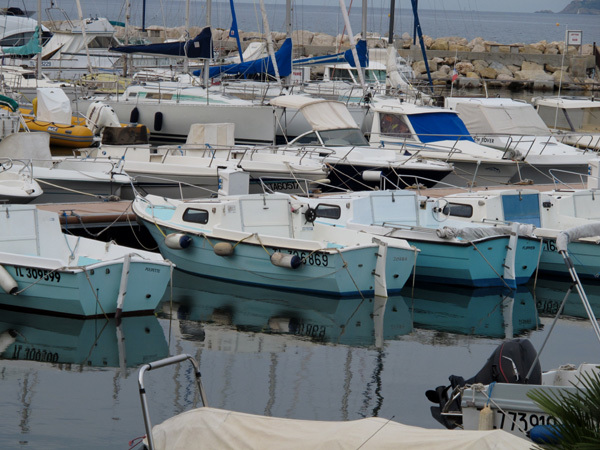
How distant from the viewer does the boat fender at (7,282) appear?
1309cm

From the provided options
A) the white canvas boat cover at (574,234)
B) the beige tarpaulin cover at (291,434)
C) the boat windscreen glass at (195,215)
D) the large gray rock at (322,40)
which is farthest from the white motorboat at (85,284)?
the large gray rock at (322,40)

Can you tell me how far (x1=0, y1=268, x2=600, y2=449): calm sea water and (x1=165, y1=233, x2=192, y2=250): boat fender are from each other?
0.69 meters

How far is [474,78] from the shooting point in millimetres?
55781

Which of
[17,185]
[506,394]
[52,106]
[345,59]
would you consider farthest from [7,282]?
[345,59]

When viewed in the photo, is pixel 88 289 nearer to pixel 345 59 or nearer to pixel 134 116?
pixel 134 116

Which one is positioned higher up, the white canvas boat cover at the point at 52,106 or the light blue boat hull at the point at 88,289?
the white canvas boat cover at the point at 52,106

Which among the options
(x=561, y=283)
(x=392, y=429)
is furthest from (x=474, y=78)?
(x=392, y=429)

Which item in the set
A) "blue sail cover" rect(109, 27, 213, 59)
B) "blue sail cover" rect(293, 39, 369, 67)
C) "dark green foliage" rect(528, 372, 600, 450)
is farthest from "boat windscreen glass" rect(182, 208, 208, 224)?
"blue sail cover" rect(293, 39, 369, 67)

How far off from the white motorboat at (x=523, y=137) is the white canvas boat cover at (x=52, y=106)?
10.8 meters

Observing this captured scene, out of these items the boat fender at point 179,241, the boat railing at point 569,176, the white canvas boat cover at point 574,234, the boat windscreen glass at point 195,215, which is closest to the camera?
the white canvas boat cover at point 574,234

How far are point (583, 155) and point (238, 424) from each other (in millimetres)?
19433

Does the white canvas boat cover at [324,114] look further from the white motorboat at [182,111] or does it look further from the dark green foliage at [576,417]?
the dark green foliage at [576,417]

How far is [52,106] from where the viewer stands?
23.7 m

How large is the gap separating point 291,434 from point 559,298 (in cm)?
1058
